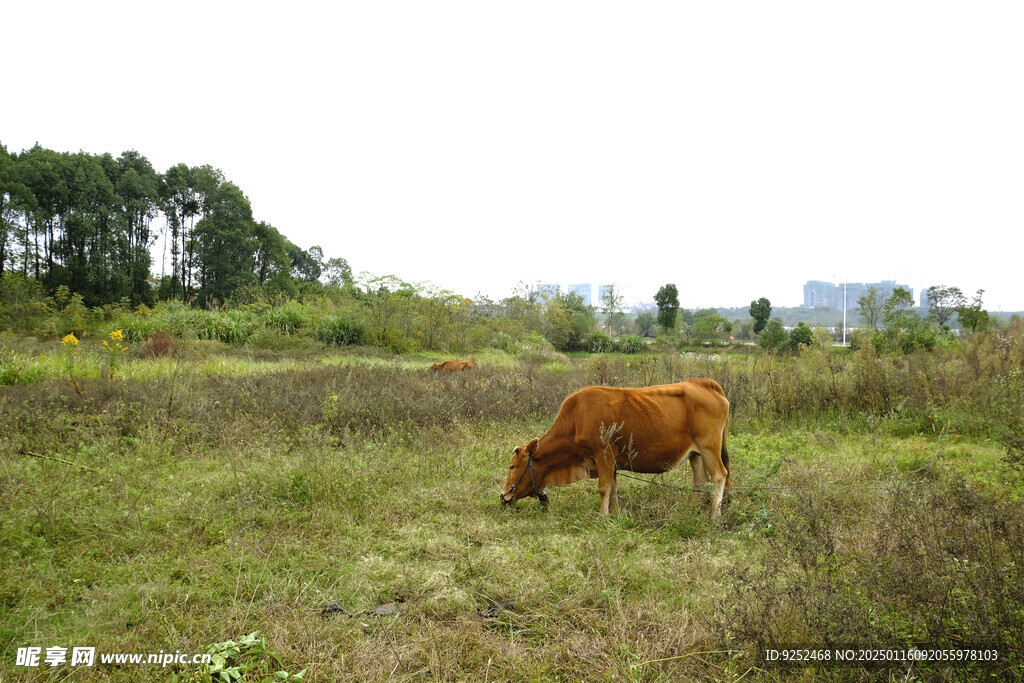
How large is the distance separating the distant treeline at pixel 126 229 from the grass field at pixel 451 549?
2142 cm

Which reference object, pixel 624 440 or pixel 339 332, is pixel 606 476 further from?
pixel 339 332

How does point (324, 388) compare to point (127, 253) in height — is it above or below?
below

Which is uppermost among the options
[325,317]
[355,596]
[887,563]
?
[325,317]

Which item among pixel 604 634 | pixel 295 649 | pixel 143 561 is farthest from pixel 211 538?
pixel 604 634

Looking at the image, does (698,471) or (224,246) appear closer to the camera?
(698,471)

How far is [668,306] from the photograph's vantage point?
45656mm

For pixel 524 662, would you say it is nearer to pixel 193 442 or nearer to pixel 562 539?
pixel 562 539

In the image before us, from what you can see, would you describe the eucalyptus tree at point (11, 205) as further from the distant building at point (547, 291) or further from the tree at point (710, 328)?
the tree at point (710, 328)

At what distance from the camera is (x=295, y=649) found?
3.34 meters

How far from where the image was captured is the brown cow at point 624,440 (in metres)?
5.62

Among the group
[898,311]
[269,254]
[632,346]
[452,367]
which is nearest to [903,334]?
[898,311]

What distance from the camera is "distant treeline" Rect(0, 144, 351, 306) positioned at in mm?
35375

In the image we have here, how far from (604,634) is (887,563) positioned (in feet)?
5.68

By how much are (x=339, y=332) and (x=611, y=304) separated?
2311cm
